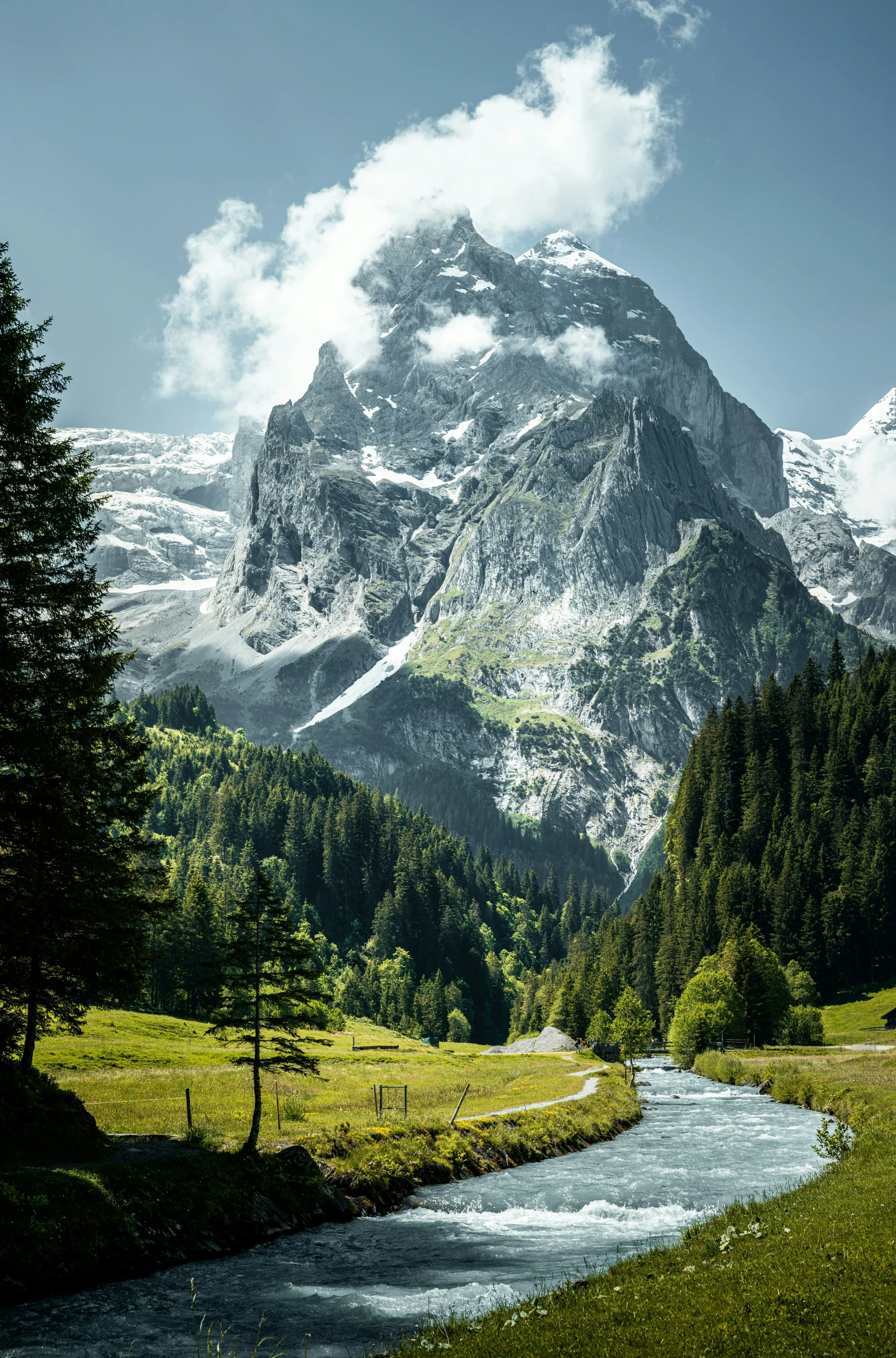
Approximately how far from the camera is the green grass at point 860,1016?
98.9 m

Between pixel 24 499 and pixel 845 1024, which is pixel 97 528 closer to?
pixel 24 499

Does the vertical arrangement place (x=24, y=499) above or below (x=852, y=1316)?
above

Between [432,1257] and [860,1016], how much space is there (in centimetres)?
9361

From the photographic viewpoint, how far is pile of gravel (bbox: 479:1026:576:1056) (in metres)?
121

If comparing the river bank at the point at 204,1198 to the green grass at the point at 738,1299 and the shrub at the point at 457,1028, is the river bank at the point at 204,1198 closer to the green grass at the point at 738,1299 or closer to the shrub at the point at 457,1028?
the green grass at the point at 738,1299

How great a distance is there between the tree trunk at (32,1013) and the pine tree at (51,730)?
0.29 ft

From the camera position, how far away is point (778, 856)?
454 ft

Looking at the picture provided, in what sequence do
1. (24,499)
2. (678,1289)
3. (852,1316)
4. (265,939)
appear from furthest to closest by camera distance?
1. (265,939)
2. (24,499)
3. (678,1289)
4. (852,1316)

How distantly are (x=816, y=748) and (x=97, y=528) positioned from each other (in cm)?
14069

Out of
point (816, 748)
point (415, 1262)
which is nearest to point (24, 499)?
point (415, 1262)

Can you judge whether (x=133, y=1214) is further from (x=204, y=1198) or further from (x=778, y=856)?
(x=778, y=856)

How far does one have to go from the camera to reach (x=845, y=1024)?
4222 inches

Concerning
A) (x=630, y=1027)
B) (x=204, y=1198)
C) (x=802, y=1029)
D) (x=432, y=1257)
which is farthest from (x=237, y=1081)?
(x=802, y=1029)

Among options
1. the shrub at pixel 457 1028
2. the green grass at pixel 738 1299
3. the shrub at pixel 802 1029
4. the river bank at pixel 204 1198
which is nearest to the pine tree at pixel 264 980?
the river bank at pixel 204 1198
